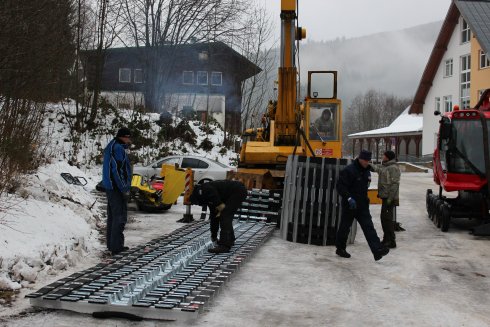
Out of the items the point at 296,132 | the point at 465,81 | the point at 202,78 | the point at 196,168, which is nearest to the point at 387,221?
the point at 296,132

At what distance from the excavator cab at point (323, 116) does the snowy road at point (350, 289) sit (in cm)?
310

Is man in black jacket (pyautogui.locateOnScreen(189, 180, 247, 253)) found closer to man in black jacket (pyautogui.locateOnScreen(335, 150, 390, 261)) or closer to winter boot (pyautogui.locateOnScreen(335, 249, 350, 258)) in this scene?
man in black jacket (pyautogui.locateOnScreen(335, 150, 390, 261))

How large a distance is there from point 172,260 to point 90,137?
1927cm

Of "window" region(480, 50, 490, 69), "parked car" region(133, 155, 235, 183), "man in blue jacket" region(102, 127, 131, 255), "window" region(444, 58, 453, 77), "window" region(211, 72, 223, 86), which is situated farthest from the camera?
"window" region(211, 72, 223, 86)

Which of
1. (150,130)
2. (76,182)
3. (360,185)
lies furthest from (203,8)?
(360,185)

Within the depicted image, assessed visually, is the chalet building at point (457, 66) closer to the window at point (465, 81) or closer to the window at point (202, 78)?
the window at point (465, 81)

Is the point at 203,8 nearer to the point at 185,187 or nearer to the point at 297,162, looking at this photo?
the point at 185,187

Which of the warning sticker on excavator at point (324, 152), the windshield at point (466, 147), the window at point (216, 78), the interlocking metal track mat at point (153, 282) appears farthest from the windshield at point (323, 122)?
the window at point (216, 78)

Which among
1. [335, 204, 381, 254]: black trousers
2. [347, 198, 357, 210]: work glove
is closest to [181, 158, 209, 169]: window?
[335, 204, 381, 254]: black trousers

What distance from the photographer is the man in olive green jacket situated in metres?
10.4

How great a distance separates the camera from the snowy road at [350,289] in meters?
5.93

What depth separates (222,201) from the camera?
908 centimetres

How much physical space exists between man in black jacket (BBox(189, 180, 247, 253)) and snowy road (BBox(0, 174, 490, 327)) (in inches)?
22.2

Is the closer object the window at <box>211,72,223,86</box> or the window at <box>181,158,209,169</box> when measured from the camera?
the window at <box>181,158,209,169</box>
